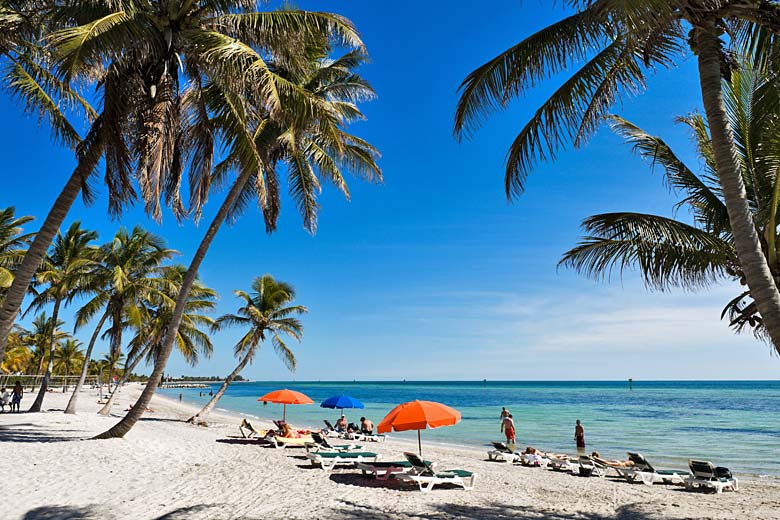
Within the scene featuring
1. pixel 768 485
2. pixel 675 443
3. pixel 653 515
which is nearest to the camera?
pixel 653 515

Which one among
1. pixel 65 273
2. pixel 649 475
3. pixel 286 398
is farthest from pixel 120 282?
pixel 649 475

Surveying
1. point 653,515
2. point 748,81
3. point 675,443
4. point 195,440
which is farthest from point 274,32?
point 675,443

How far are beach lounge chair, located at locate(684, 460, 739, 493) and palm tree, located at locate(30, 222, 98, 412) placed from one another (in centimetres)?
2075

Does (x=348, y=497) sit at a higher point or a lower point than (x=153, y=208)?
lower

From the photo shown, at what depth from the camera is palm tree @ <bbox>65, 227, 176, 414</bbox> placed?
19641 mm

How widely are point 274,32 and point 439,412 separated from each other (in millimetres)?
7813

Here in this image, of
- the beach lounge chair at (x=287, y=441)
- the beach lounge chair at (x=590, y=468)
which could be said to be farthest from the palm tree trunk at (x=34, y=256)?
the beach lounge chair at (x=590, y=468)

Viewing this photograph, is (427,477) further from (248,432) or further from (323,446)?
(248,432)

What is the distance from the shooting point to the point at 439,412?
991 centimetres

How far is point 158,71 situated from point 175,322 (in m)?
6.08

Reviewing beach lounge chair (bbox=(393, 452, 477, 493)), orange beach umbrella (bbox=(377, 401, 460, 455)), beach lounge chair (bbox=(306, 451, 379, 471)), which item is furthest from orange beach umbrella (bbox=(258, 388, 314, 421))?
orange beach umbrella (bbox=(377, 401, 460, 455))

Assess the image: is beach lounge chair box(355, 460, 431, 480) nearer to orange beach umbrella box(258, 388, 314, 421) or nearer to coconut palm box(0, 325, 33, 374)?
orange beach umbrella box(258, 388, 314, 421)

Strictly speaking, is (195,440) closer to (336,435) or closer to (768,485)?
(336,435)

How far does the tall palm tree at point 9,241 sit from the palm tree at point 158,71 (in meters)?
13.0
